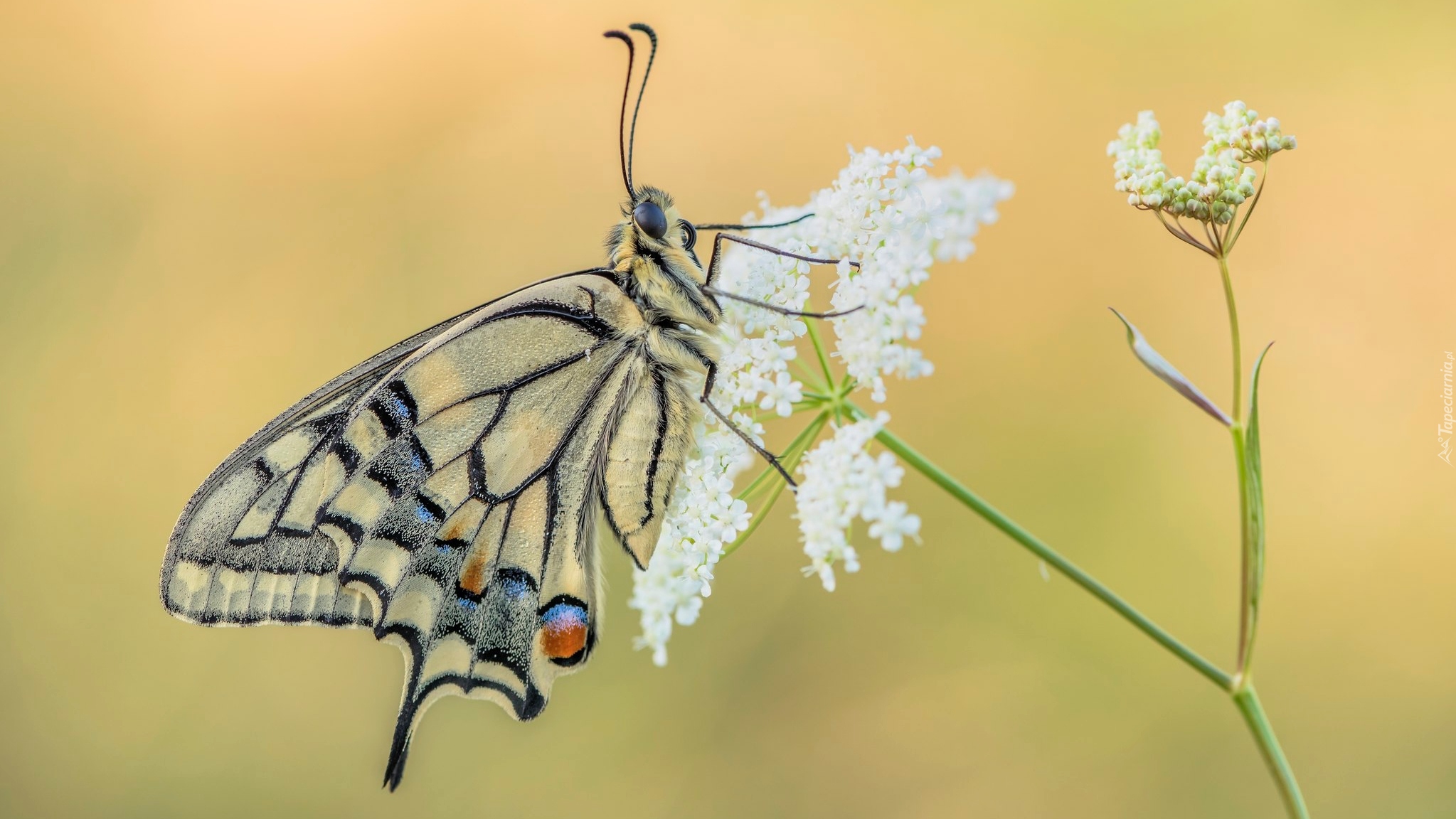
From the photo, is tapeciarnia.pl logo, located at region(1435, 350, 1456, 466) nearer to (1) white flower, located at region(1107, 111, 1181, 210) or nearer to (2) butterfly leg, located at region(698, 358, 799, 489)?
(1) white flower, located at region(1107, 111, 1181, 210)

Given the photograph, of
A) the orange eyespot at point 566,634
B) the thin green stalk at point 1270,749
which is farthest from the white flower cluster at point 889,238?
the orange eyespot at point 566,634

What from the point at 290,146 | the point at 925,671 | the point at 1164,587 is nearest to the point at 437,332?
the point at 925,671

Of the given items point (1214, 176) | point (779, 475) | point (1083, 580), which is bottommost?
point (1083, 580)

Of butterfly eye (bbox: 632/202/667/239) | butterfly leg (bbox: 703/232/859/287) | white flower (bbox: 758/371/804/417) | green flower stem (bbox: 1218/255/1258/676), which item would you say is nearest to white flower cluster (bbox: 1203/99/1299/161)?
green flower stem (bbox: 1218/255/1258/676)

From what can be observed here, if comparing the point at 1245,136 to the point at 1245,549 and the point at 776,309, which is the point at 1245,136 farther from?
the point at 776,309

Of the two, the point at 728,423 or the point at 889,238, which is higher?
the point at 889,238

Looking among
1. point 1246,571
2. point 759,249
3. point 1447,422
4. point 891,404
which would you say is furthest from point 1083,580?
point 891,404
